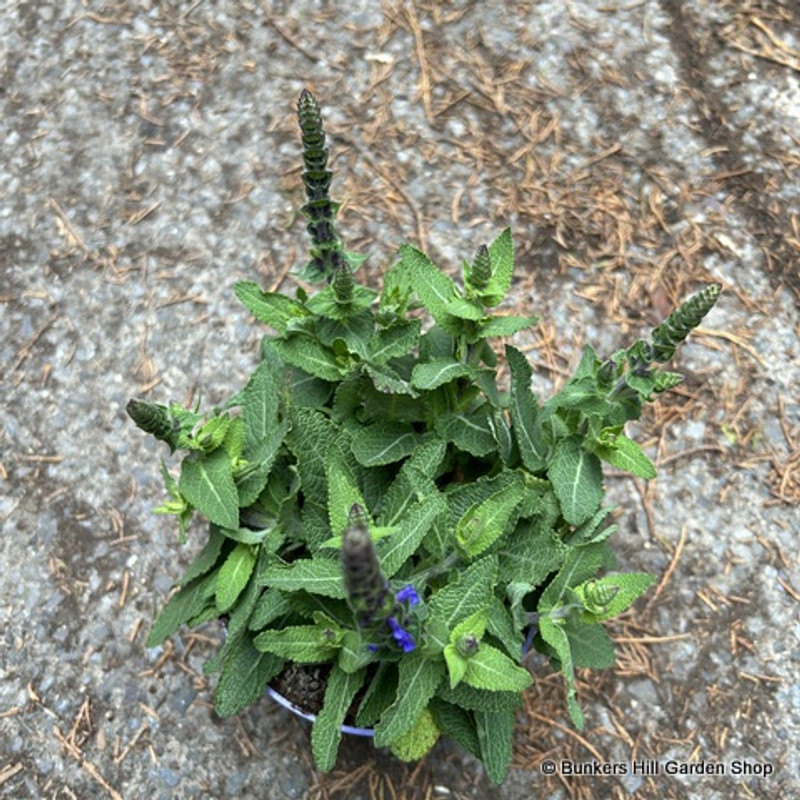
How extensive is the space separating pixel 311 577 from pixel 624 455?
31.0 inches

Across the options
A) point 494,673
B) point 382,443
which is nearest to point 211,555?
point 382,443

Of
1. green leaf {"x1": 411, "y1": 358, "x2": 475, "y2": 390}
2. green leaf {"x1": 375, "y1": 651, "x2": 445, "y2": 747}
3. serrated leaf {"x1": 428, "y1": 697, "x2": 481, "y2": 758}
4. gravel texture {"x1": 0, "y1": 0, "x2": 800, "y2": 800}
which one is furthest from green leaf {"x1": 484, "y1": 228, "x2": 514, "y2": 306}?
gravel texture {"x1": 0, "y1": 0, "x2": 800, "y2": 800}

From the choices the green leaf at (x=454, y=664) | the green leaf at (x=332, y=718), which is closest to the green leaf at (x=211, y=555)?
the green leaf at (x=332, y=718)

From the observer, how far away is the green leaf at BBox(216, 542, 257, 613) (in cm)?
205

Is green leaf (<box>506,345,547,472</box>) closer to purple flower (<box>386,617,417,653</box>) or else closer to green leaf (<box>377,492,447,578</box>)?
green leaf (<box>377,492,447,578</box>)

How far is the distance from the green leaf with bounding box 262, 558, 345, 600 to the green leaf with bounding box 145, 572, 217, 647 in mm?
353

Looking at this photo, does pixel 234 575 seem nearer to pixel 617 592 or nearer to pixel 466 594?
pixel 466 594

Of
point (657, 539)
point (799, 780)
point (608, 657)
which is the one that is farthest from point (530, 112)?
point (799, 780)

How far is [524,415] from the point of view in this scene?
2.19 m

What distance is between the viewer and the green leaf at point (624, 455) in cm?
204

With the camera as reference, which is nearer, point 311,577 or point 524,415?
point 311,577

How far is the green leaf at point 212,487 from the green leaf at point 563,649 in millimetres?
746

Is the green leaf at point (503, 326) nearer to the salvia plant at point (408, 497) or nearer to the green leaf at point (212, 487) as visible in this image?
the salvia plant at point (408, 497)

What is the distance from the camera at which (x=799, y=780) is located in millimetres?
2709
